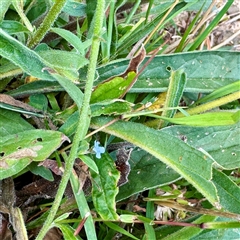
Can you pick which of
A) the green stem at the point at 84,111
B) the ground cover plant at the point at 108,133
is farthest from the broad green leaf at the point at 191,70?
the green stem at the point at 84,111

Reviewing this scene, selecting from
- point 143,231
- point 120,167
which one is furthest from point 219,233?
point 120,167

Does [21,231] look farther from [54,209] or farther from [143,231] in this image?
[143,231]

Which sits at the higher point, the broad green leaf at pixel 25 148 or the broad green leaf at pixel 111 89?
the broad green leaf at pixel 111 89

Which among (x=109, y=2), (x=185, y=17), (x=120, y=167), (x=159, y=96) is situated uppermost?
(x=109, y=2)

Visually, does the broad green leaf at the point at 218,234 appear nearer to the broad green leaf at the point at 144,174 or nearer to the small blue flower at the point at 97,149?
the broad green leaf at the point at 144,174

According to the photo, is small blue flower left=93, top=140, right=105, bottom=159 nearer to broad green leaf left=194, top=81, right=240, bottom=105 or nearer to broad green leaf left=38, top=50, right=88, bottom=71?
broad green leaf left=38, top=50, right=88, bottom=71
